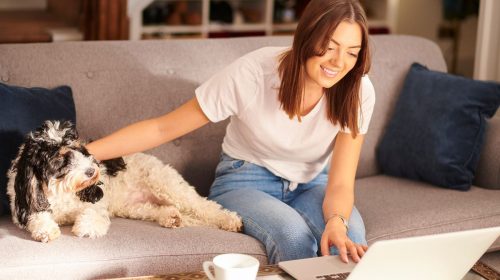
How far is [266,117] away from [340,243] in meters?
0.55

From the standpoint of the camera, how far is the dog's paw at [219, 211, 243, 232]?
8.19 ft

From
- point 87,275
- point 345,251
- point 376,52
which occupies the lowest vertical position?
point 87,275

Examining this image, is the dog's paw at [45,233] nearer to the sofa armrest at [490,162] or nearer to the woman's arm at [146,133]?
the woman's arm at [146,133]

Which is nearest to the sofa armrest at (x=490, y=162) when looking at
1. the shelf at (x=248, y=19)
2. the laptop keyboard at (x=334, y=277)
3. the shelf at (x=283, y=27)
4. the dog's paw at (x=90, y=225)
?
the laptop keyboard at (x=334, y=277)

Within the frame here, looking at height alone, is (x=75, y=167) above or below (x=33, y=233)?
above

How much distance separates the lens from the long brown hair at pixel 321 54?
2.29 metres

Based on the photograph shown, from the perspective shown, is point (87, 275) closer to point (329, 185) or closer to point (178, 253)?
Result: point (178, 253)

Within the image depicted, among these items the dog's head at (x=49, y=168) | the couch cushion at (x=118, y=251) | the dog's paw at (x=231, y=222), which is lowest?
the couch cushion at (x=118, y=251)

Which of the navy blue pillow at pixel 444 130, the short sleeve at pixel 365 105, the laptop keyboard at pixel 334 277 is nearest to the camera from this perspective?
the laptop keyboard at pixel 334 277

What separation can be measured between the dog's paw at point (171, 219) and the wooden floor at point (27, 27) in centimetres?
262

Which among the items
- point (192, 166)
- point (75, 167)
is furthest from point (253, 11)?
point (75, 167)

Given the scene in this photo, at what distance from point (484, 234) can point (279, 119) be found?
0.89 meters

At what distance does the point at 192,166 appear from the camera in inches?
118

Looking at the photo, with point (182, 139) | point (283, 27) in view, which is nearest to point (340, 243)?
point (182, 139)
